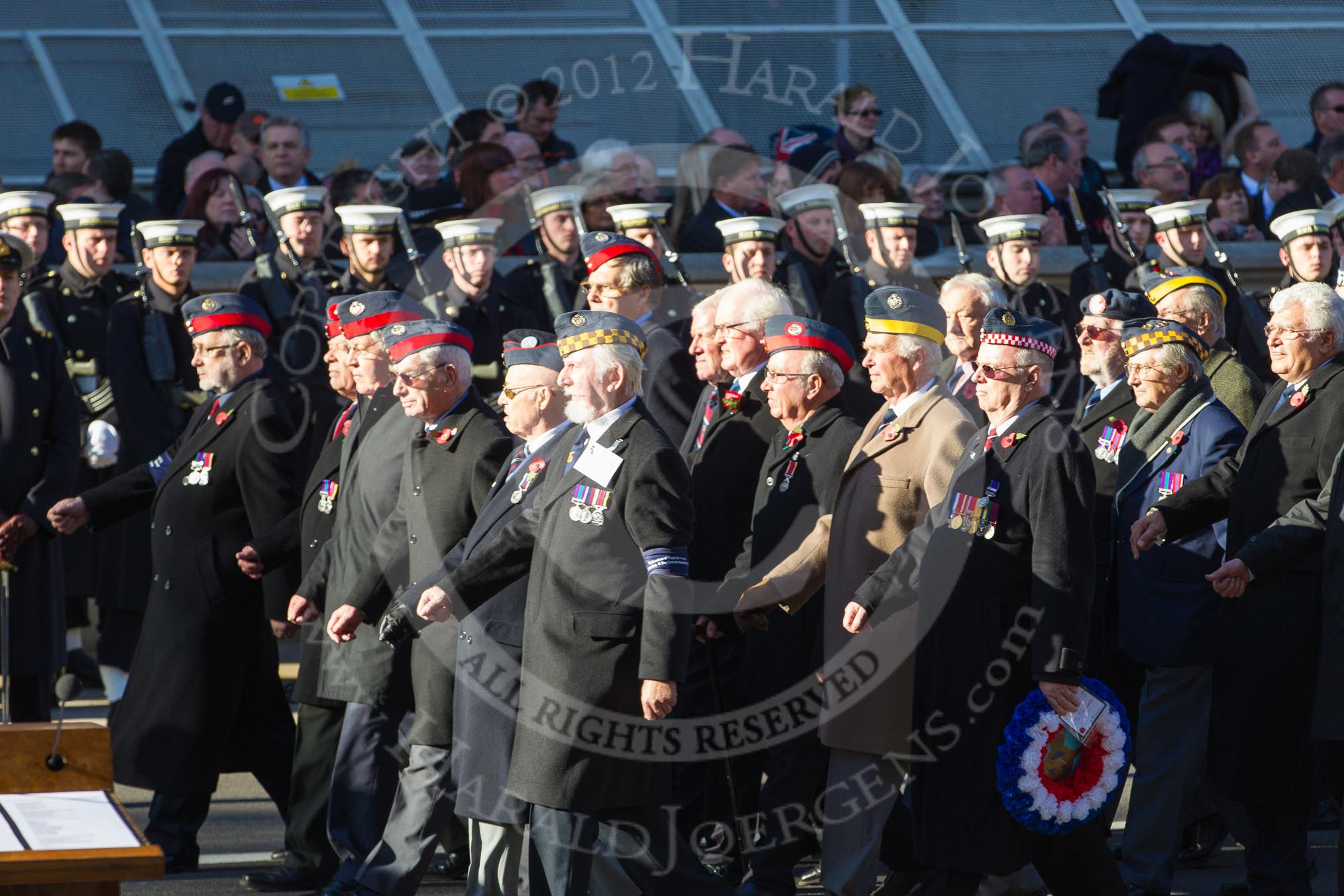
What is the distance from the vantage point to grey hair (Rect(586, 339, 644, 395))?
571 cm

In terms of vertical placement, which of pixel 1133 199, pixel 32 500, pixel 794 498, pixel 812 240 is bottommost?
pixel 794 498

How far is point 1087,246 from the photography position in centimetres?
1057

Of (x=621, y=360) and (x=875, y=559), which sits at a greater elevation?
(x=621, y=360)

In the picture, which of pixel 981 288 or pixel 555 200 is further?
pixel 555 200

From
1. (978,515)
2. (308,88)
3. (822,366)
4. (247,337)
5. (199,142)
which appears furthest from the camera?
(308,88)

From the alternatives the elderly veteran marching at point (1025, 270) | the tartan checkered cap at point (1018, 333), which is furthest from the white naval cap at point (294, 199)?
the tartan checkered cap at point (1018, 333)

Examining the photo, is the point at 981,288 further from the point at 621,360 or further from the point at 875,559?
the point at 621,360

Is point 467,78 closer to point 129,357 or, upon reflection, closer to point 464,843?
point 129,357

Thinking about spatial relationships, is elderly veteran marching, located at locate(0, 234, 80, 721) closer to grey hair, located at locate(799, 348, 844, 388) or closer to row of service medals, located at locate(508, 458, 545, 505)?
row of service medals, located at locate(508, 458, 545, 505)

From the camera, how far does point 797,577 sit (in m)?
6.35

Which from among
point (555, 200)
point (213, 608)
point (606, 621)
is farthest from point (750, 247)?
point (606, 621)

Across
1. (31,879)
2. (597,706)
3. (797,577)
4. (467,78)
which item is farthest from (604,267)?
(467,78)

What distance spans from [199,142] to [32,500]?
12.4 ft

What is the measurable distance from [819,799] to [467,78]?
7.67 meters
